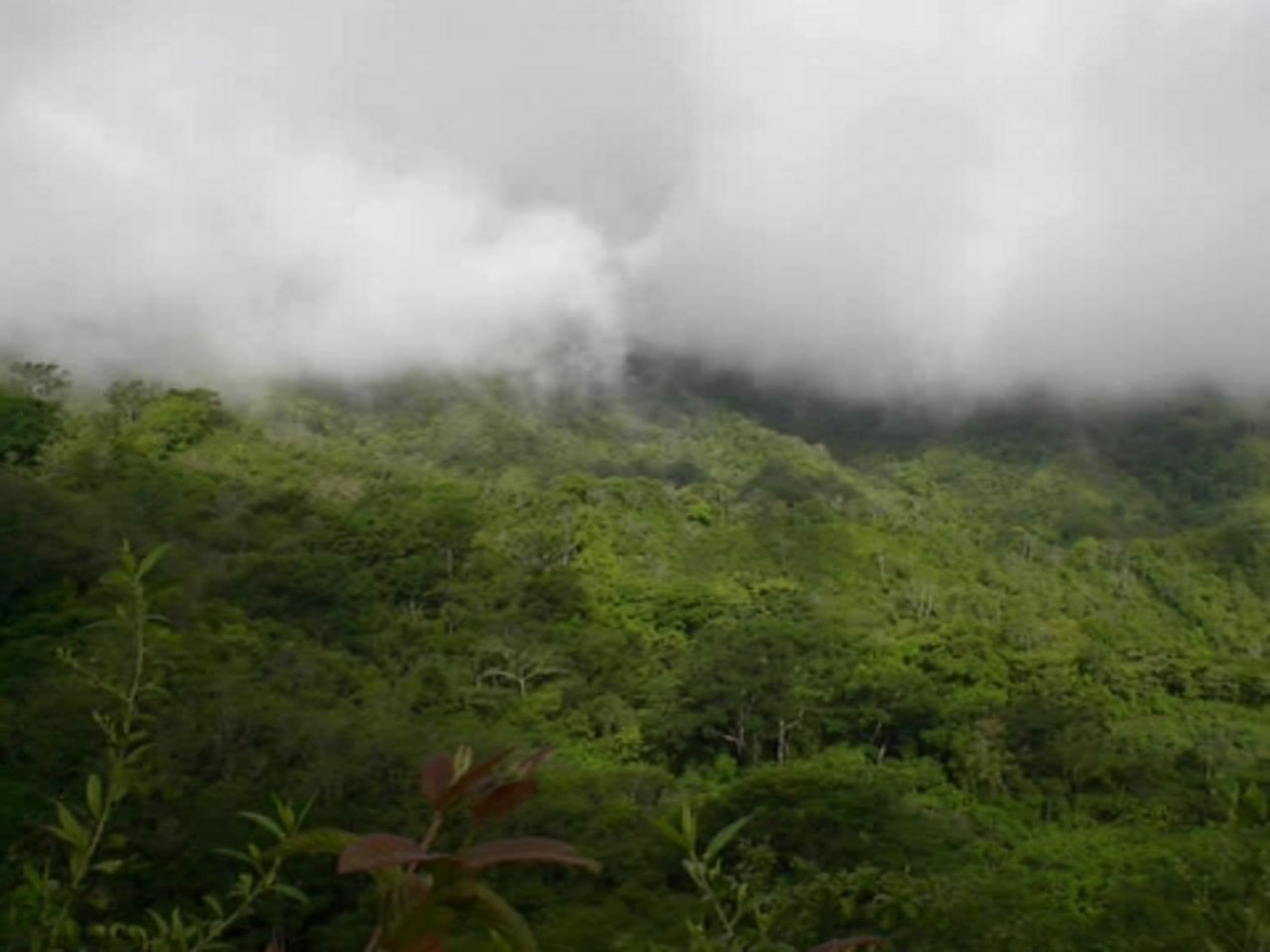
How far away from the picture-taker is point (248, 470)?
121ft

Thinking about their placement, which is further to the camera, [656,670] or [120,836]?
[656,670]

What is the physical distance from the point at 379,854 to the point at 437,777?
75 millimetres

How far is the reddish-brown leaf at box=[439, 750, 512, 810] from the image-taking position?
84 cm

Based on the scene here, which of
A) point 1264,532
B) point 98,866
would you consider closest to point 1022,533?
point 1264,532

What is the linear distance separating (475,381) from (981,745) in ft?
177

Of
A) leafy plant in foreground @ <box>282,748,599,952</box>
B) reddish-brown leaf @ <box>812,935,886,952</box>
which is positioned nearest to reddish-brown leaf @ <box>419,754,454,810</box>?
leafy plant in foreground @ <box>282,748,599,952</box>

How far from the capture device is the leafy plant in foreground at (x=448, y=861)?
2.76ft

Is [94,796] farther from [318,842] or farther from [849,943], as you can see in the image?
[849,943]

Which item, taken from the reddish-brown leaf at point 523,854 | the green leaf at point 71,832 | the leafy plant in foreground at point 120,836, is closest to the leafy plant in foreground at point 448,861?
the reddish-brown leaf at point 523,854

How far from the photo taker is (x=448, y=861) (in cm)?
85

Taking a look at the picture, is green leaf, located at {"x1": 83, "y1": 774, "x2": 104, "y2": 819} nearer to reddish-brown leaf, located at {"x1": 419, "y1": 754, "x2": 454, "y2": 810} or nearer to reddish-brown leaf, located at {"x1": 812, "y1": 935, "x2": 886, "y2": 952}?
reddish-brown leaf, located at {"x1": 419, "y1": 754, "x2": 454, "y2": 810}

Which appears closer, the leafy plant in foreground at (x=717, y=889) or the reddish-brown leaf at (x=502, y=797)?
the reddish-brown leaf at (x=502, y=797)

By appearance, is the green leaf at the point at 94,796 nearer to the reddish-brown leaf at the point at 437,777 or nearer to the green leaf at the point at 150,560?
the green leaf at the point at 150,560

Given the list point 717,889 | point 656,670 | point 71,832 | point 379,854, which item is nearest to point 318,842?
point 379,854
